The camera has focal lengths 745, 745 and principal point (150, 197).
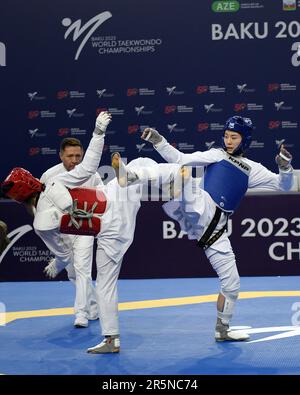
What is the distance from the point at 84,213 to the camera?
6160 mm

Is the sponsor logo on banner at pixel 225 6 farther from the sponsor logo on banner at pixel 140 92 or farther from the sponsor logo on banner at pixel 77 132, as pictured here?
the sponsor logo on banner at pixel 77 132

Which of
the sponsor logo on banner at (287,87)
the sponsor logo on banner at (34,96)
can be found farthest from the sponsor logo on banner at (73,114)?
the sponsor logo on banner at (287,87)

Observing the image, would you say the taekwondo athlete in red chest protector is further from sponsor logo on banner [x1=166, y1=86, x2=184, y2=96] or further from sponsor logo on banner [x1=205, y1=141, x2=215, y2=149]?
sponsor logo on banner [x1=166, y1=86, x2=184, y2=96]

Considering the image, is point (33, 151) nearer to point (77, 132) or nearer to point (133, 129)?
point (77, 132)

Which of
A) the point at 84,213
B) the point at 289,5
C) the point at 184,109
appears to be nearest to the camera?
the point at 84,213

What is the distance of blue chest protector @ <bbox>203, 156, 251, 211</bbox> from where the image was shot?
21.2ft

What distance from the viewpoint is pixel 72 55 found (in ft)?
41.0

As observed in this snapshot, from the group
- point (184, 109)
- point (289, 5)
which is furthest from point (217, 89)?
point (289, 5)

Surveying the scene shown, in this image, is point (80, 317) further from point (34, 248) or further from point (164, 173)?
point (34, 248)

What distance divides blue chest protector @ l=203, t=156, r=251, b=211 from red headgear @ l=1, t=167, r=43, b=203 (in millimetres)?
1493

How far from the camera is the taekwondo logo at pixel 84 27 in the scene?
40.5 feet

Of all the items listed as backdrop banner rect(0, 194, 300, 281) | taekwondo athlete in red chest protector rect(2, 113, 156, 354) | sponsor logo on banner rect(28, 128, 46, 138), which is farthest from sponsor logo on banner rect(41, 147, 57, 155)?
taekwondo athlete in red chest protector rect(2, 113, 156, 354)

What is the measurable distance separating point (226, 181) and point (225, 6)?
20.8 feet
